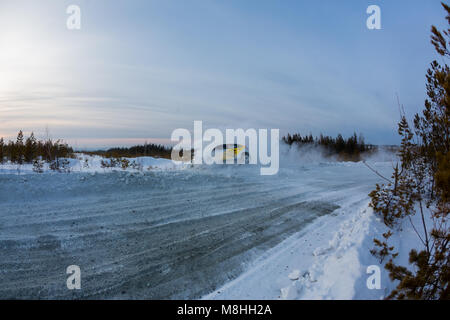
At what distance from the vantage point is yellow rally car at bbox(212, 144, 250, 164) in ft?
50.1

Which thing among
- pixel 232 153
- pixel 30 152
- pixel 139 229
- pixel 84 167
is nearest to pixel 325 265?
pixel 139 229

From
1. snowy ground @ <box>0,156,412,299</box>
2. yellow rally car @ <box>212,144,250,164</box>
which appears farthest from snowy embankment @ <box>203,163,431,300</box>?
yellow rally car @ <box>212,144,250,164</box>

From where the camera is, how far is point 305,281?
3285 mm

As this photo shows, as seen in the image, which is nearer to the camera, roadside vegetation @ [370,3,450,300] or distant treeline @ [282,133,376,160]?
roadside vegetation @ [370,3,450,300]

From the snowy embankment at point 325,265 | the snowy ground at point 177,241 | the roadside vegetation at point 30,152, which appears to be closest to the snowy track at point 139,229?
the snowy ground at point 177,241

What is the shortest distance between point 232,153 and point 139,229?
11.0 m

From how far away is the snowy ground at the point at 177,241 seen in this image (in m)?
3.20

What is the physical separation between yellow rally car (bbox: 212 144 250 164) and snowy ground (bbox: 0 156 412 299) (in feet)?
21.7

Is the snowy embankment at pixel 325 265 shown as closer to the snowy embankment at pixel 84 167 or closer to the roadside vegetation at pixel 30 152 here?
the snowy embankment at pixel 84 167

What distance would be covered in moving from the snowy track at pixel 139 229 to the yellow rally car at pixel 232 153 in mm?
5494

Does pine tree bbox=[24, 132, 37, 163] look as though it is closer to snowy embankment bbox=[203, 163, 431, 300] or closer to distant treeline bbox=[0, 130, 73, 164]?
distant treeline bbox=[0, 130, 73, 164]

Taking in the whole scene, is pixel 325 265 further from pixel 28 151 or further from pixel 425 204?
pixel 28 151

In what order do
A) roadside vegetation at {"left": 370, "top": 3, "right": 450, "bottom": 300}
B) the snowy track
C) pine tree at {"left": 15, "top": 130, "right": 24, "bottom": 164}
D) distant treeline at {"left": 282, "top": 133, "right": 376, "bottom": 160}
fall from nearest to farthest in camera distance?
roadside vegetation at {"left": 370, "top": 3, "right": 450, "bottom": 300} → the snowy track → pine tree at {"left": 15, "top": 130, "right": 24, "bottom": 164} → distant treeline at {"left": 282, "top": 133, "right": 376, "bottom": 160}

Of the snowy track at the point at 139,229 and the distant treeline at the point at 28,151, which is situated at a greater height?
the distant treeline at the point at 28,151
